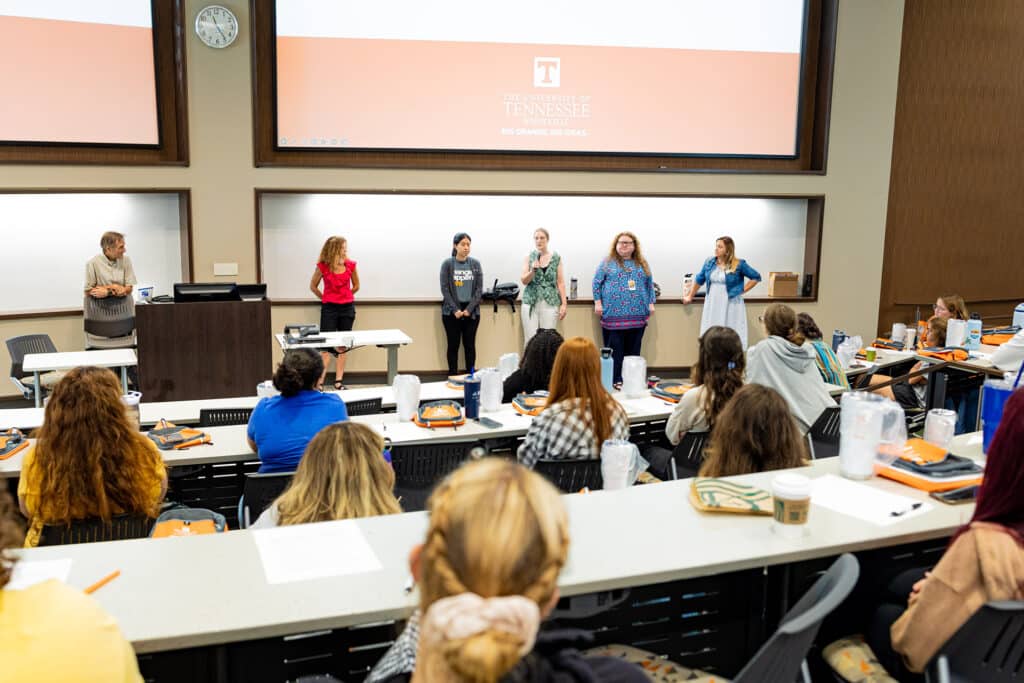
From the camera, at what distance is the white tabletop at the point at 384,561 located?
6.20 ft

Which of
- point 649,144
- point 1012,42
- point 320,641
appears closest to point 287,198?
point 649,144

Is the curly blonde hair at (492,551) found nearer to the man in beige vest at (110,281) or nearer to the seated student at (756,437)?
the seated student at (756,437)

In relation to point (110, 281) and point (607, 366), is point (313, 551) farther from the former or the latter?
point (110, 281)

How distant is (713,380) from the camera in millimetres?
4020

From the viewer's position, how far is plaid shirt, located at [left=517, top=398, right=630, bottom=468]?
356cm

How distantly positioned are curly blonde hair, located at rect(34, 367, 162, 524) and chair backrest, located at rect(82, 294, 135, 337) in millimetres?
4752

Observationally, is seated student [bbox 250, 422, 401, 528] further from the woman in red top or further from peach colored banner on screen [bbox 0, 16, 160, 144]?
peach colored banner on screen [bbox 0, 16, 160, 144]

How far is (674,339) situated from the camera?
355 inches

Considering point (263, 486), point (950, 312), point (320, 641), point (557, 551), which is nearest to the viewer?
point (557, 551)

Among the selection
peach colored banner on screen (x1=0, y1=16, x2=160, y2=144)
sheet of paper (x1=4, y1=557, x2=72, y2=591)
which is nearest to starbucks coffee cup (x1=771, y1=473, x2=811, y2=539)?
sheet of paper (x1=4, y1=557, x2=72, y2=591)

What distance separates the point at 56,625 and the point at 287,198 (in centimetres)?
716

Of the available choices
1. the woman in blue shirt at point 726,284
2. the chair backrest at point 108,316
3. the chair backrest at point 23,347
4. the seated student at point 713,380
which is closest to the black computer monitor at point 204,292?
the chair backrest at point 108,316

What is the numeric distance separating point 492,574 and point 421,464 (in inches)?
106

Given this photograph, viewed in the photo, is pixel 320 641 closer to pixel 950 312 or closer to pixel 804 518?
pixel 804 518
